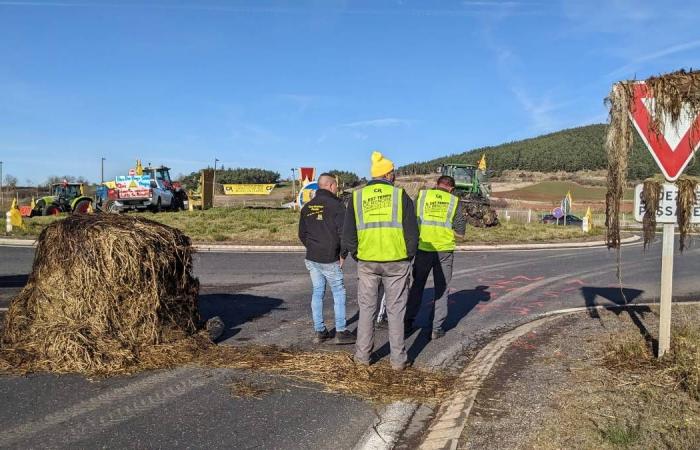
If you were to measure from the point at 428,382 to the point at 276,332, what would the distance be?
102 inches

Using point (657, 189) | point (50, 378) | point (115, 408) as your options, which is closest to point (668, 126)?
point (657, 189)

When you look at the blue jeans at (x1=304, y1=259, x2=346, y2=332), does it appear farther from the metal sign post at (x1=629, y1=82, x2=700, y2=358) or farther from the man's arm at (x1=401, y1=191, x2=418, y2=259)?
the metal sign post at (x1=629, y1=82, x2=700, y2=358)

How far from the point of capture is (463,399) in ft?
15.8

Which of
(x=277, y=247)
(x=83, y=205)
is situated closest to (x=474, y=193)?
(x=277, y=247)

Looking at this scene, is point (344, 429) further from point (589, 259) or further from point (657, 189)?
point (589, 259)

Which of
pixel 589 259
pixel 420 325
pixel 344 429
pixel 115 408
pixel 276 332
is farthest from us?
pixel 589 259

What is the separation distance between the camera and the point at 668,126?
5688 millimetres

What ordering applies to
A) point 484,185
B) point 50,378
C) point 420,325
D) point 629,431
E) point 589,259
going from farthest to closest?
point 484,185, point 589,259, point 420,325, point 50,378, point 629,431

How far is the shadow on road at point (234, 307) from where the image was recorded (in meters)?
7.90

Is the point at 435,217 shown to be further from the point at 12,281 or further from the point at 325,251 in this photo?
the point at 12,281

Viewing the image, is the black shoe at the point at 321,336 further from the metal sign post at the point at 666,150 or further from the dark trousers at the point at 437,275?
the metal sign post at the point at 666,150

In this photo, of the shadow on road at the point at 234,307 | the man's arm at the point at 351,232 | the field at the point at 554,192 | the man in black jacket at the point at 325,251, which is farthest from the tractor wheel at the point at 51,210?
the field at the point at 554,192

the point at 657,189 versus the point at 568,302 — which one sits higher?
the point at 657,189

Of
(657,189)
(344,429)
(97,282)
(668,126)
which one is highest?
(668,126)
